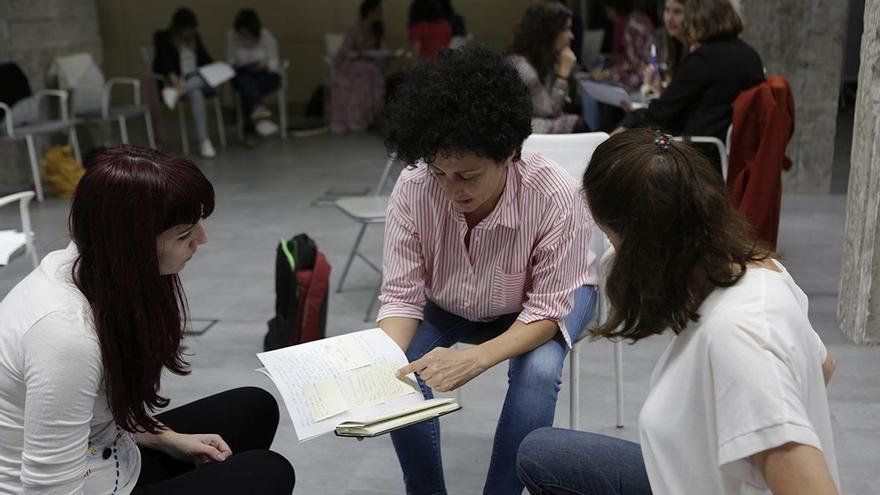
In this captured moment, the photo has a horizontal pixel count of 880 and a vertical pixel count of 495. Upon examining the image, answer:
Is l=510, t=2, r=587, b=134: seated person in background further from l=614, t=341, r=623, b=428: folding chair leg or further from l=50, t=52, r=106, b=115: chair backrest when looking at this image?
l=50, t=52, r=106, b=115: chair backrest

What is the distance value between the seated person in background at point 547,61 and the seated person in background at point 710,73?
78cm

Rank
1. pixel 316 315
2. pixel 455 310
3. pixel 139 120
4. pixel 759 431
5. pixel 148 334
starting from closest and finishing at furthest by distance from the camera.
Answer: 1. pixel 759 431
2. pixel 148 334
3. pixel 455 310
4. pixel 316 315
5. pixel 139 120

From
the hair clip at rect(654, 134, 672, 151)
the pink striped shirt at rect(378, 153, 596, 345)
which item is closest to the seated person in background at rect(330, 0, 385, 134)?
the pink striped shirt at rect(378, 153, 596, 345)

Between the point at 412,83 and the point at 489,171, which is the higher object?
the point at 412,83

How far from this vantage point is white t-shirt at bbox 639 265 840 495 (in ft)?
3.89

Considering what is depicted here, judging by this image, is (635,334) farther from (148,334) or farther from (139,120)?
(139,120)

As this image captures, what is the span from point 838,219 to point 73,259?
4.47 m

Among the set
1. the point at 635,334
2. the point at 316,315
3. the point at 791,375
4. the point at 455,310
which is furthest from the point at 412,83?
the point at 316,315

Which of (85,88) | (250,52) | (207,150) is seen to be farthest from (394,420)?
(250,52)

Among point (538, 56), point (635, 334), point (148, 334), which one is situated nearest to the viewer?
point (635, 334)

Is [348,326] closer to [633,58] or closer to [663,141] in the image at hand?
[663,141]

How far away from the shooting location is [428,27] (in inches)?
326

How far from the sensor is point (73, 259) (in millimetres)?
1561

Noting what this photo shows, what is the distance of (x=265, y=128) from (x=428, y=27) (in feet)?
5.62
